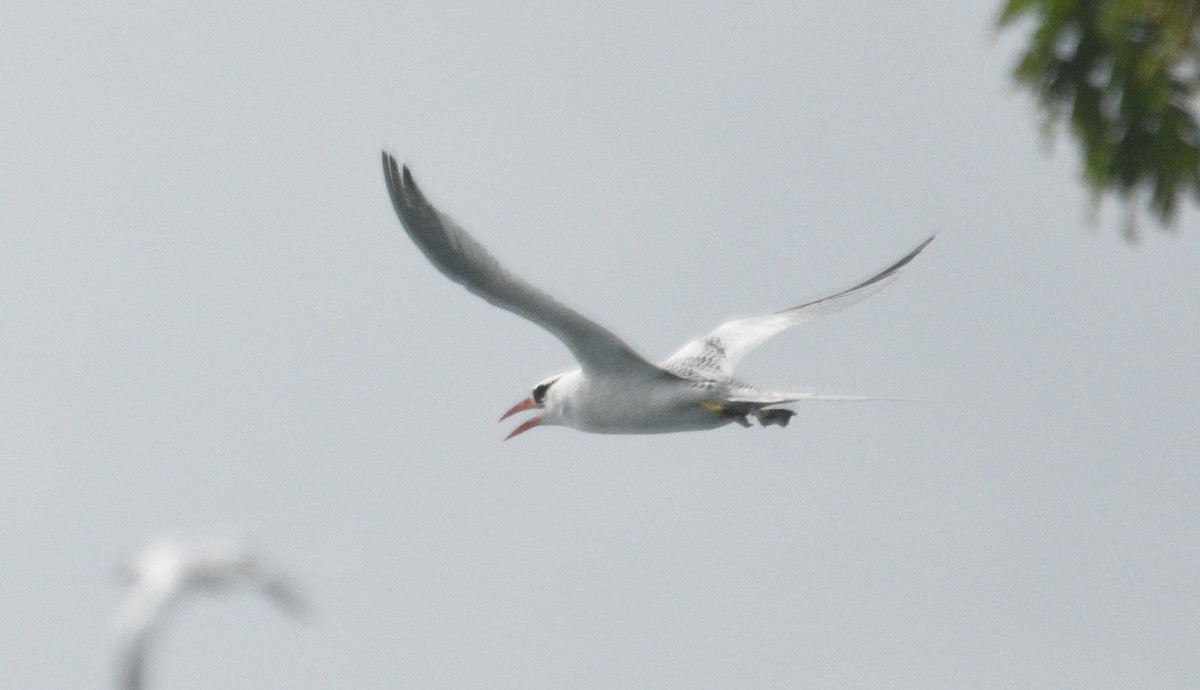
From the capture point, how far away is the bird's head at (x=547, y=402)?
63.8 ft

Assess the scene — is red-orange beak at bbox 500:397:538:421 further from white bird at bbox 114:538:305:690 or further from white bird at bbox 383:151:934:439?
white bird at bbox 114:538:305:690

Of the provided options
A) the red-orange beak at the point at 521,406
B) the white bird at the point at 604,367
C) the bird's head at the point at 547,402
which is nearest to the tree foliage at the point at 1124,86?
the white bird at the point at 604,367

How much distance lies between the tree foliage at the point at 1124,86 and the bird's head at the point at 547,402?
27.3 ft

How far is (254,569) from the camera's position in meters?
13.7

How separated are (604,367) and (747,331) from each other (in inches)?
126

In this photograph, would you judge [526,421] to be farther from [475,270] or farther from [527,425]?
[475,270]

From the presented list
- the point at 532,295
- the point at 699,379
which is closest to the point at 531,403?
the point at 699,379

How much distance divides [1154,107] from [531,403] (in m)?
10.6

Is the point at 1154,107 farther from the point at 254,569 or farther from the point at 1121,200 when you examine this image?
the point at 254,569

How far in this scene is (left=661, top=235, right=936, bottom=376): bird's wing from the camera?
19453 mm

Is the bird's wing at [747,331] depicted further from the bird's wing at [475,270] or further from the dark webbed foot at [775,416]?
the bird's wing at [475,270]

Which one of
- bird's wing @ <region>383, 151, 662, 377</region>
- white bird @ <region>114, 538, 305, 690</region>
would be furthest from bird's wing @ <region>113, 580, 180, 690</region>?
bird's wing @ <region>383, 151, 662, 377</region>

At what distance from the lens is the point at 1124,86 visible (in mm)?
11188

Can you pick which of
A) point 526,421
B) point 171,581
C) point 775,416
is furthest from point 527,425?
point 171,581
